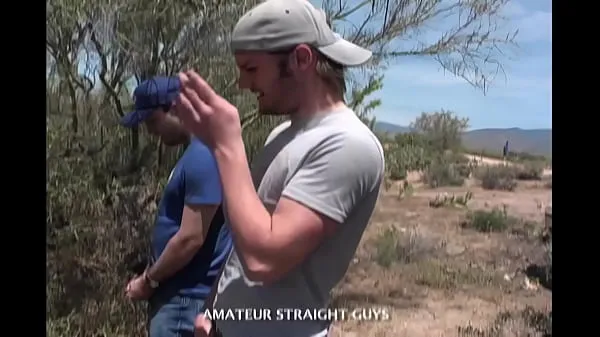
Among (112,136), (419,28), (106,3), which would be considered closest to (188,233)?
(112,136)

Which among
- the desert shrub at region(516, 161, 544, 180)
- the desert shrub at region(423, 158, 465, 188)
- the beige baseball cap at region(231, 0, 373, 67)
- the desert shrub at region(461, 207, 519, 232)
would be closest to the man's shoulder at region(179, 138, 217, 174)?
the beige baseball cap at region(231, 0, 373, 67)

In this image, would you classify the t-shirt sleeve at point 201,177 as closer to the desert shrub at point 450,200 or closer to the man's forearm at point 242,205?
the man's forearm at point 242,205

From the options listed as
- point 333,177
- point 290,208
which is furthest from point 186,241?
point 333,177

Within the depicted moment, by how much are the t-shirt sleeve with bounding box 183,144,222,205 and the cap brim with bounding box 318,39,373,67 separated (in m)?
0.35

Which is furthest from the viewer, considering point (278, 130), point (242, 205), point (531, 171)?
point (531, 171)

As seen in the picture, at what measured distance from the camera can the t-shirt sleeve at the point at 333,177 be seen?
184cm

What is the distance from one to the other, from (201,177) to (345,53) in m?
0.43

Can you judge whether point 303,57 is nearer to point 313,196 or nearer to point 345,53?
point 345,53

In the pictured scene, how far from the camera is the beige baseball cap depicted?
1.88 m

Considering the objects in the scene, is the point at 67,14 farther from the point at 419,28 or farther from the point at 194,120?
the point at 419,28

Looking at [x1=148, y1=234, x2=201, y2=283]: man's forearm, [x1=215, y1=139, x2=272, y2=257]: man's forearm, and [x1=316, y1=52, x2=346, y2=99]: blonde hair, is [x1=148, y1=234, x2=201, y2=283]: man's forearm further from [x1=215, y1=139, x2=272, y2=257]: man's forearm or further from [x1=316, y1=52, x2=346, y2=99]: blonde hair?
[x1=316, y1=52, x2=346, y2=99]: blonde hair

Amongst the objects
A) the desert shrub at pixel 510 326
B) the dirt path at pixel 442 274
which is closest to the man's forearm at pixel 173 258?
the dirt path at pixel 442 274

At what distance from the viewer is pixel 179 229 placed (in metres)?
1.94

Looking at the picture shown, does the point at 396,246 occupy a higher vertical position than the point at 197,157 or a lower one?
lower
